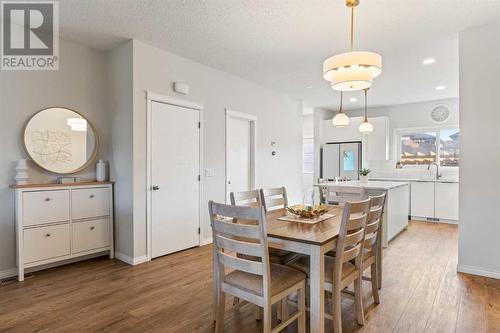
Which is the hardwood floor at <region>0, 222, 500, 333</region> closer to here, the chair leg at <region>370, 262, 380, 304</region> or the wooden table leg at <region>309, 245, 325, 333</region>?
the chair leg at <region>370, 262, 380, 304</region>

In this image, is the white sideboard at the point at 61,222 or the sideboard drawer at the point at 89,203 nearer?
the white sideboard at the point at 61,222

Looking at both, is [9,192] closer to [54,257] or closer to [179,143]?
[54,257]

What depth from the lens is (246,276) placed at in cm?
192

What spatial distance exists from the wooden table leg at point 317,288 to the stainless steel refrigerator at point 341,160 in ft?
18.8

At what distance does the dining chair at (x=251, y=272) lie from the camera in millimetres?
1711

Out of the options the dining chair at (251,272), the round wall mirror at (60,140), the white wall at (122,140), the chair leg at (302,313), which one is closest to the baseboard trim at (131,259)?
the white wall at (122,140)

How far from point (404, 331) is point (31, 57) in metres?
4.47

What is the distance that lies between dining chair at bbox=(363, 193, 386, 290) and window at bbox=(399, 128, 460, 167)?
524 cm

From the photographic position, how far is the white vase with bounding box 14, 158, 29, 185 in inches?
121

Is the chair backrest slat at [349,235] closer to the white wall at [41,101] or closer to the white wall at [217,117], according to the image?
the white wall at [217,117]

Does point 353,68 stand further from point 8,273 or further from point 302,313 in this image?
point 8,273

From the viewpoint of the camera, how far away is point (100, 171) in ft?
12.1

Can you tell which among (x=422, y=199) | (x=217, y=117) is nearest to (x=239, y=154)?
(x=217, y=117)

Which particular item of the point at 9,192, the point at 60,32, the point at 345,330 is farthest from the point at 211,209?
the point at 60,32
